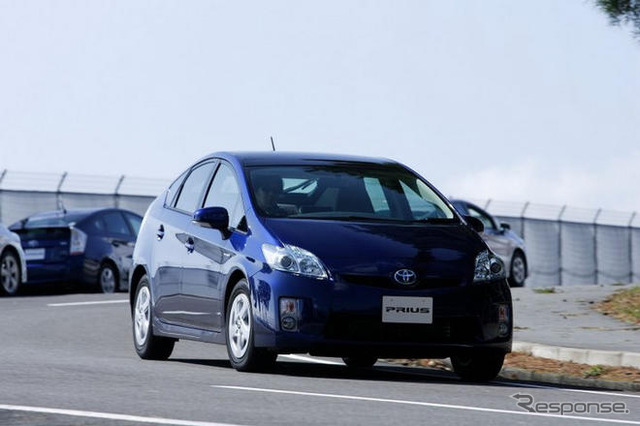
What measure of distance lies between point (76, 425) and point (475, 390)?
11.6 ft

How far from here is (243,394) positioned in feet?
31.8

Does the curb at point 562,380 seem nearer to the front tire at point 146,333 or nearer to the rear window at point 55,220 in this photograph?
the front tire at point 146,333

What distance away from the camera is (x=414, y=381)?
37.9 feet

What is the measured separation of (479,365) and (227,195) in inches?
89.4

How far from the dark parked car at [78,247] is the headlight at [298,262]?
15730 mm

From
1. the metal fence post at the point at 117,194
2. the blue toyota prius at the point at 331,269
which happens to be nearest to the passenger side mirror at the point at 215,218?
the blue toyota prius at the point at 331,269

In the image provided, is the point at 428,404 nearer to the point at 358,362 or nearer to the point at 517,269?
the point at 358,362

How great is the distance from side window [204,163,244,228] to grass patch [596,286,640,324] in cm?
573

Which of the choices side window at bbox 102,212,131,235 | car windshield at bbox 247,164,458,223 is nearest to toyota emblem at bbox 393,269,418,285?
car windshield at bbox 247,164,458,223

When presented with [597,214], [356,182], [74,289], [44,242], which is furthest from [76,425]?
[597,214]

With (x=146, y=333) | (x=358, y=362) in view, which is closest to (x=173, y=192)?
(x=146, y=333)

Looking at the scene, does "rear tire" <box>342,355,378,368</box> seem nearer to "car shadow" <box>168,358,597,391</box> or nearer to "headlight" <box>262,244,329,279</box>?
"car shadow" <box>168,358,597,391</box>

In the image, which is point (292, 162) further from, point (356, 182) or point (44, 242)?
point (44, 242)

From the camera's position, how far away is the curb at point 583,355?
12633mm
